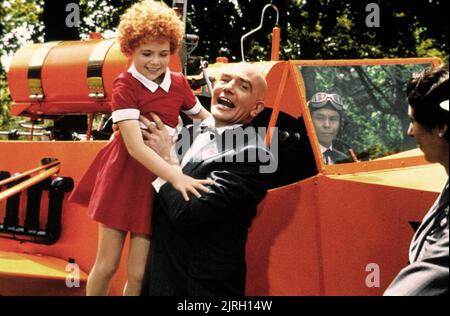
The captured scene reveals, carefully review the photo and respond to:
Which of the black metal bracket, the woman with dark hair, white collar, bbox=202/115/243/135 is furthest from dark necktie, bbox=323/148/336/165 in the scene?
the black metal bracket

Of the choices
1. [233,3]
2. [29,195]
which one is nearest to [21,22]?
[233,3]

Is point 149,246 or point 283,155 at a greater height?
point 283,155

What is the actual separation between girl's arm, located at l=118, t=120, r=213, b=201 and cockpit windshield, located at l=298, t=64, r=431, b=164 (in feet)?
2.91

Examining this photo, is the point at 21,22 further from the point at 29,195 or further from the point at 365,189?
the point at 365,189

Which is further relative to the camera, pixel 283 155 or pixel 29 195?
pixel 29 195

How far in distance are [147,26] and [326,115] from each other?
1034mm

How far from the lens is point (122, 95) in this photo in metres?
3.03

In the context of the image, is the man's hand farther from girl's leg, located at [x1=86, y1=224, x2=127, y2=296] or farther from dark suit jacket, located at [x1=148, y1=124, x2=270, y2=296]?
girl's leg, located at [x1=86, y1=224, x2=127, y2=296]

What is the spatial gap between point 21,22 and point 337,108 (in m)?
17.6

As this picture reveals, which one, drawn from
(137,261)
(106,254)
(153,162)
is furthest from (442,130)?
(106,254)

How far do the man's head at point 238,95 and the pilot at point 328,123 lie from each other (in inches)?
24.3

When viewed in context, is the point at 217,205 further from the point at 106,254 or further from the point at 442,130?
the point at 442,130

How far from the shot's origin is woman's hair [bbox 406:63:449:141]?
7.36ft
